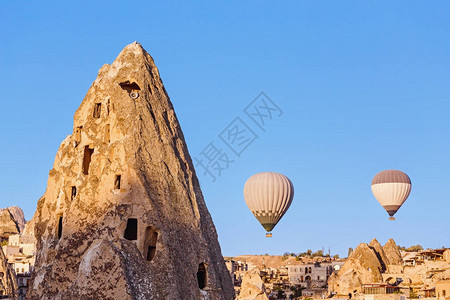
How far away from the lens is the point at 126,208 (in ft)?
74.0

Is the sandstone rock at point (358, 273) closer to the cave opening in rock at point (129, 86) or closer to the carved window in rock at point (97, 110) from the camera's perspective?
the cave opening in rock at point (129, 86)

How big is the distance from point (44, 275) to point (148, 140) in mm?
4840

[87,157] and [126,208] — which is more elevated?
[87,157]

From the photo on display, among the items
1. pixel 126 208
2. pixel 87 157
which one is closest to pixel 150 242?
pixel 126 208

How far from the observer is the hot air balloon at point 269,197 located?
59.7 m

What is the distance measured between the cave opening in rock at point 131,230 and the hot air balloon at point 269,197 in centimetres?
3739

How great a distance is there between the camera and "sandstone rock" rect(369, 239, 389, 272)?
77312mm

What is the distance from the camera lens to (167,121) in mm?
24766

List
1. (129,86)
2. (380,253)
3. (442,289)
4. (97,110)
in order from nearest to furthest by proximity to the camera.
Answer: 1. (97,110)
2. (129,86)
3. (442,289)
4. (380,253)

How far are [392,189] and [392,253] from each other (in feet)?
46.8

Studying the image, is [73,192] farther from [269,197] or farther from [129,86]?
[269,197]

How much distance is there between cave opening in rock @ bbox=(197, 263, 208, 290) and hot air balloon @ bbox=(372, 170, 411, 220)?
47936mm

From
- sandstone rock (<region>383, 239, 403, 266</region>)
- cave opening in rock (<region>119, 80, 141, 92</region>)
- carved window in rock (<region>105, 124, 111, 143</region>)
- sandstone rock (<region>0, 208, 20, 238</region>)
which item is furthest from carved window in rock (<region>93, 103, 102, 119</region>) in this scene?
sandstone rock (<region>0, 208, 20, 238</region>)

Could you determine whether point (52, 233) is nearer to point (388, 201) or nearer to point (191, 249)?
point (191, 249)
